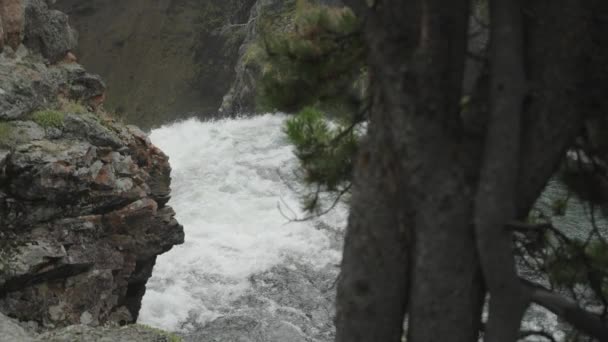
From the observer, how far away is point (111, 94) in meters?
32.4

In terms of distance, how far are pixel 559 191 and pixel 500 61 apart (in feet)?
49.6

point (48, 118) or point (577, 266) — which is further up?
point (577, 266)

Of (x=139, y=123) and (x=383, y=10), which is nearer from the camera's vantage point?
(x=383, y=10)

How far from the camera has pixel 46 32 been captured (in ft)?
42.6

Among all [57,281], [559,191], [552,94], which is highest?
[552,94]

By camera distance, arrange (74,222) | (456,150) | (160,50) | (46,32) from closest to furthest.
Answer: (456,150) → (74,222) → (46,32) → (160,50)

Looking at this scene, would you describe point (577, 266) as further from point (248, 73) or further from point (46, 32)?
point (248, 73)

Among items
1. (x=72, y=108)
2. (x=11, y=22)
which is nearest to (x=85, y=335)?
(x=72, y=108)

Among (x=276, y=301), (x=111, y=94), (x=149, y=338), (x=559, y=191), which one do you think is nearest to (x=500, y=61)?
(x=149, y=338)

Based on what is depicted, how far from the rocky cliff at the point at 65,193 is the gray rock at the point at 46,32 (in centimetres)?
2

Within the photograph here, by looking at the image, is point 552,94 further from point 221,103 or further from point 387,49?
point 221,103

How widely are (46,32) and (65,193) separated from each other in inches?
170

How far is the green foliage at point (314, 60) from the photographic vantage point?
13.8ft

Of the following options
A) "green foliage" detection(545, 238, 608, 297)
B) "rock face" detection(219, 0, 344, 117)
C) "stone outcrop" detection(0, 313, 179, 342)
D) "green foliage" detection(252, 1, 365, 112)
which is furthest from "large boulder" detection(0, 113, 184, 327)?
"rock face" detection(219, 0, 344, 117)
